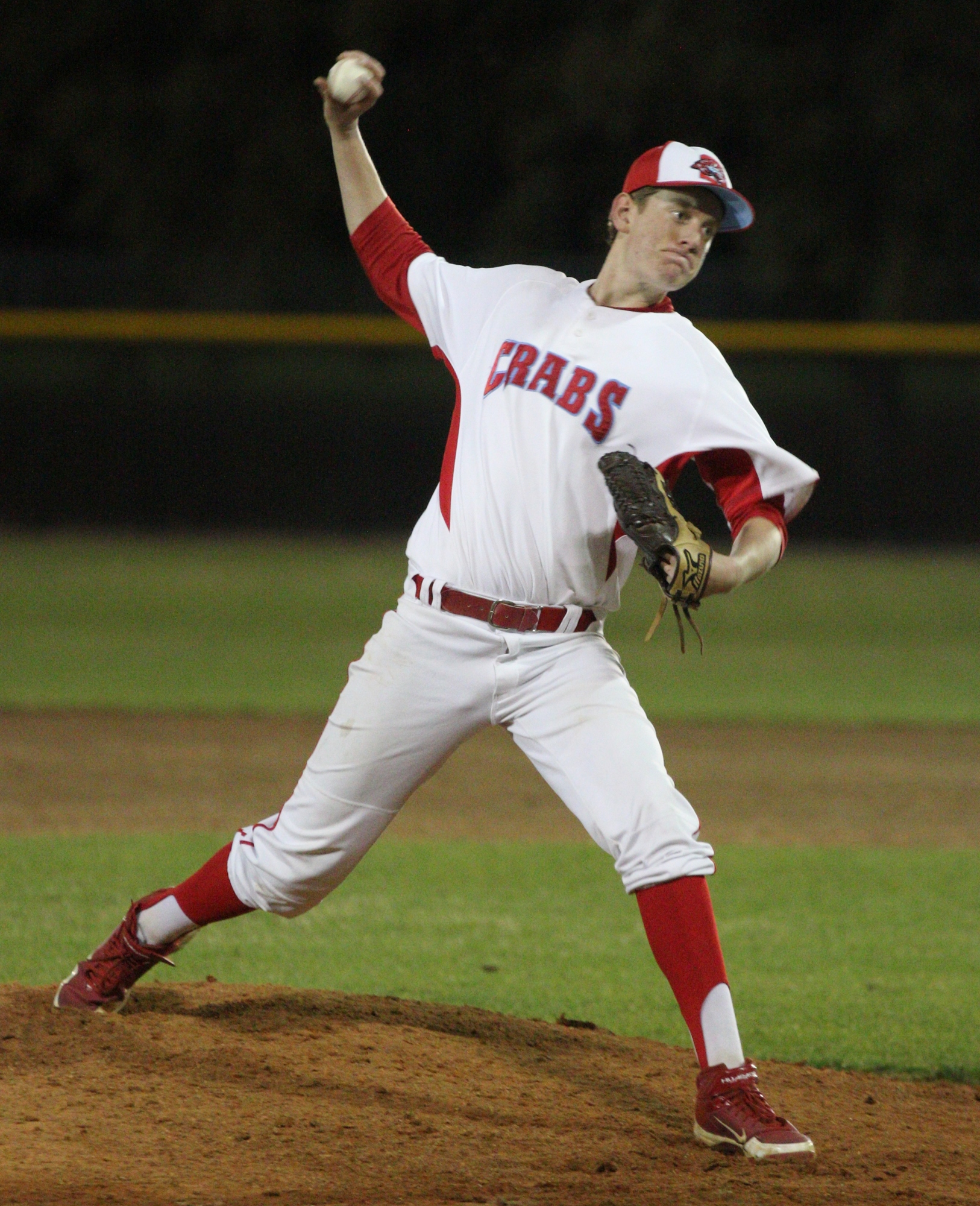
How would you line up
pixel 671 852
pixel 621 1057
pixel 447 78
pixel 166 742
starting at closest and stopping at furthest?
pixel 671 852
pixel 621 1057
pixel 166 742
pixel 447 78

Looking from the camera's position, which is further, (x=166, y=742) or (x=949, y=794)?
(x=166, y=742)

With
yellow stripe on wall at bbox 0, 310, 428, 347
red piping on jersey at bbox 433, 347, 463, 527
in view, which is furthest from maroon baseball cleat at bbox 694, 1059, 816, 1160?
yellow stripe on wall at bbox 0, 310, 428, 347

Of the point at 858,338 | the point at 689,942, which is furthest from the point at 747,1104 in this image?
the point at 858,338

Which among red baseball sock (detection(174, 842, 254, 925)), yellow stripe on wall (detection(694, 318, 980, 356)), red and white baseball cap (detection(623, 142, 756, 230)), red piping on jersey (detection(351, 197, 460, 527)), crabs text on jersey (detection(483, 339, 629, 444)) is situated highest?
yellow stripe on wall (detection(694, 318, 980, 356))

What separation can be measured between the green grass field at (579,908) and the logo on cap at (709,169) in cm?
194

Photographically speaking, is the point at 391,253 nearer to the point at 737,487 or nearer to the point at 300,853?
the point at 737,487

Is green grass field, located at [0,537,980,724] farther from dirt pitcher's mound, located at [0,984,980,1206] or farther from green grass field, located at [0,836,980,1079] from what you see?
dirt pitcher's mound, located at [0,984,980,1206]

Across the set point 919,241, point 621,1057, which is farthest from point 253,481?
point 621,1057

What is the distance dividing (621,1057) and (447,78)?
1774 centimetres

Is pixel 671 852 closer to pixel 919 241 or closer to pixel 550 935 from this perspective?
pixel 550 935

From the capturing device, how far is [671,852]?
2861 millimetres

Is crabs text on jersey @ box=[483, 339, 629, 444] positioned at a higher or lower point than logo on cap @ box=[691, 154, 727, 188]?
lower

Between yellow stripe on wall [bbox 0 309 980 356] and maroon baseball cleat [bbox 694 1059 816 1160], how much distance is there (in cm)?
1323

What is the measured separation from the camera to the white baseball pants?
2887 mm
